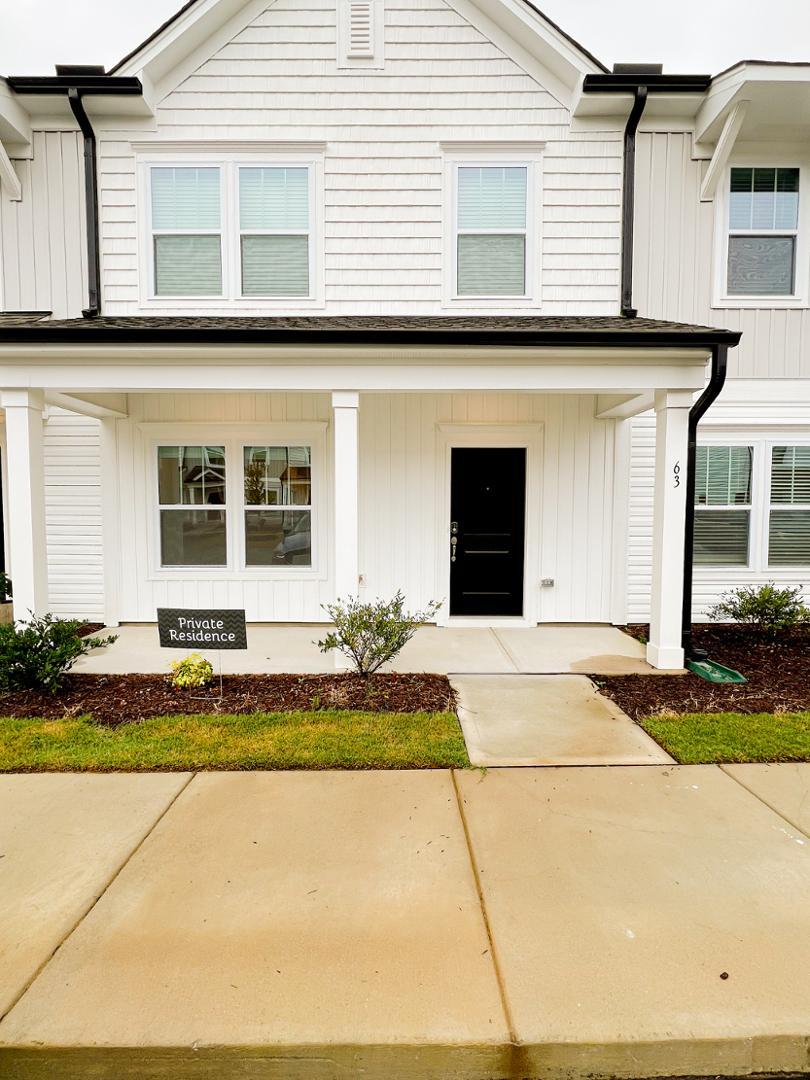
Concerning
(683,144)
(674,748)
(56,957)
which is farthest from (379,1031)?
(683,144)

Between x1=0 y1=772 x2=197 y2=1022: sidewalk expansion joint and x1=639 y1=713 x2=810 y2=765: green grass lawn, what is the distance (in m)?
3.27

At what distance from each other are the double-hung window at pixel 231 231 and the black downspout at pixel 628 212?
3.84 m

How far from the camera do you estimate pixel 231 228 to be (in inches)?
295

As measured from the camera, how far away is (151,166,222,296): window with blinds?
24.6ft

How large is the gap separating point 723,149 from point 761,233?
1.12 m

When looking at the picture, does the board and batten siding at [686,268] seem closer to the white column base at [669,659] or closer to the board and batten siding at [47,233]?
the white column base at [669,659]

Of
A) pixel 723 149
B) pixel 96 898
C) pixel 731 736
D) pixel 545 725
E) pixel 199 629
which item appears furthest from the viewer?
pixel 723 149

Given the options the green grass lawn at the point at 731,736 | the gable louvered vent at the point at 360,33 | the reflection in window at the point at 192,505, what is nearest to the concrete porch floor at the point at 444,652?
the reflection in window at the point at 192,505

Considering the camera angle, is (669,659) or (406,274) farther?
(406,274)

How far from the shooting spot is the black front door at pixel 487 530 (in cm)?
780

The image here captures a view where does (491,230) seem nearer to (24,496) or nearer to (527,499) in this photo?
(527,499)

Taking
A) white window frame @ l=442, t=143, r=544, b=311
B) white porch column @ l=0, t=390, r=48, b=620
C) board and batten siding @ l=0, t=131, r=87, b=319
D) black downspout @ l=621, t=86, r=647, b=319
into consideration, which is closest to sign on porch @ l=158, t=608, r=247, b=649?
white porch column @ l=0, t=390, r=48, b=620

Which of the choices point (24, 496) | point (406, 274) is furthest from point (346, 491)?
point (406, 274)

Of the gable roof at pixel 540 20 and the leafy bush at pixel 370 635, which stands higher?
the gable roof at pixel 540 20
